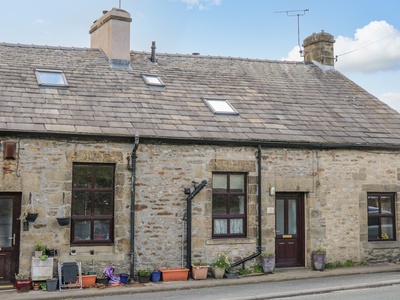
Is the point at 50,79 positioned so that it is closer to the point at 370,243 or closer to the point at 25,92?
the point at 25,92

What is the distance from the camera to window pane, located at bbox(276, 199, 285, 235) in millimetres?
14961

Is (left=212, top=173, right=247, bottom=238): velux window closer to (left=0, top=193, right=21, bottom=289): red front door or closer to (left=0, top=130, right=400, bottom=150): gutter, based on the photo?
(left=0, top=130, right=400, bottom=150): gutter

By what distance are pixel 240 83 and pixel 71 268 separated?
28.5 ft

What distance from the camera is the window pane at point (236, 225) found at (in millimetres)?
14266

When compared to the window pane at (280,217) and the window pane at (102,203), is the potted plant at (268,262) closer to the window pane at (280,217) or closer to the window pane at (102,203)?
the window pane at (280,217)

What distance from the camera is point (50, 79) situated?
1496 centimetres

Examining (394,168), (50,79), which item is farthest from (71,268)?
(394,168)

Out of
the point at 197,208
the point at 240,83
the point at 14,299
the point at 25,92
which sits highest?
the point at 240,83

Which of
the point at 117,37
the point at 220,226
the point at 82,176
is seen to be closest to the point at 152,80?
the point at 117,37

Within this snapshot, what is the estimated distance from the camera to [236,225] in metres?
14.3

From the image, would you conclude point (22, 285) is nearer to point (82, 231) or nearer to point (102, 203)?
point (82, 231)

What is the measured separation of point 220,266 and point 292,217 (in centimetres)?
296

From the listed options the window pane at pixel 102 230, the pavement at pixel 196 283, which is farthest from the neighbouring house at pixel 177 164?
the pavement at pixel 196 283

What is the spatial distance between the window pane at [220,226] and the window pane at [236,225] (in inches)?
7.4
